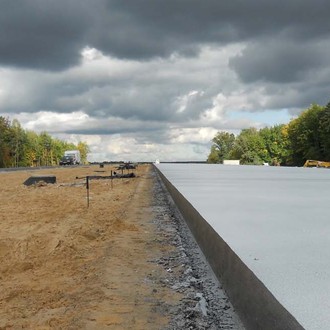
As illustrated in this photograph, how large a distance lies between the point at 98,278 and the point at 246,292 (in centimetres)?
357

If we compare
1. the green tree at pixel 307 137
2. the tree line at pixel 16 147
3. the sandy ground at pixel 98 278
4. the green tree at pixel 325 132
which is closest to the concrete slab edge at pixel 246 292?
the sandy ground at pixel 98 278

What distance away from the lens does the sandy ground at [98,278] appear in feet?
18.8

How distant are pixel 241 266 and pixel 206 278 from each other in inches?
93.9

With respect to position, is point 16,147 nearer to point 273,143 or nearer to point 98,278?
point 273,143

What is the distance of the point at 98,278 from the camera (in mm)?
7836

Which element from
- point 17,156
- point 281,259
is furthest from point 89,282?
point 17,156

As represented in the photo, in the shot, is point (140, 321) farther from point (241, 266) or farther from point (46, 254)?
point (46, 254)

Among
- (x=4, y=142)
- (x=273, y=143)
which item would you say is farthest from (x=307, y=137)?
(x=4, y=142)

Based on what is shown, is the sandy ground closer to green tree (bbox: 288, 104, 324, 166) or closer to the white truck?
green tree (bbox: 288, 104, 324, 166)

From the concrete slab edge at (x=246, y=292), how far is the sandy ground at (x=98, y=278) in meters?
0.32

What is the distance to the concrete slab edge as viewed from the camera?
3.67m

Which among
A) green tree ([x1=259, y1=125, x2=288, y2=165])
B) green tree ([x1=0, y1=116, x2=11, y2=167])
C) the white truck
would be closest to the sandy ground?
the white truck

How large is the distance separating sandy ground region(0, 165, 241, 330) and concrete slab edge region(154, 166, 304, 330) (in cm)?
32

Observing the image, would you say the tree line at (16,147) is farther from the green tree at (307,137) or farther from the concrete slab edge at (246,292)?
the concrete slab edge at (246,292)
